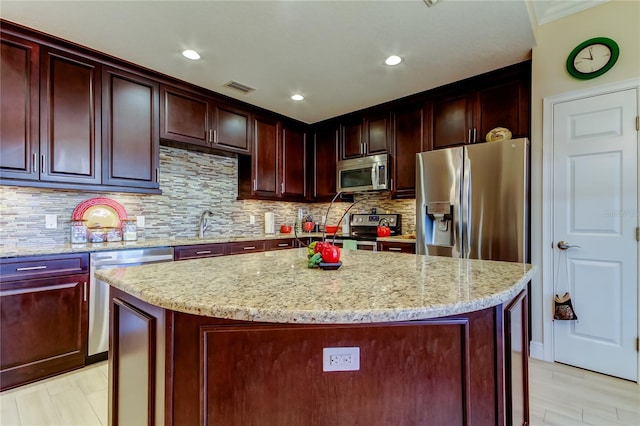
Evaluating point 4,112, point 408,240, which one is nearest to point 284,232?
point 408,240

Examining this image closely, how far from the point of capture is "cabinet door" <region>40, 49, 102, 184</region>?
7.98 feet

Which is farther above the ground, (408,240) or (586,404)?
(408,240)

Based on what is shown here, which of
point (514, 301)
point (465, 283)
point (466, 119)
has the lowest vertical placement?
point (514, 301)

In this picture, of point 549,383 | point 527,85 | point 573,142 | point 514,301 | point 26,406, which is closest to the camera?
point 514,301

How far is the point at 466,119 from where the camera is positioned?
10.5ft

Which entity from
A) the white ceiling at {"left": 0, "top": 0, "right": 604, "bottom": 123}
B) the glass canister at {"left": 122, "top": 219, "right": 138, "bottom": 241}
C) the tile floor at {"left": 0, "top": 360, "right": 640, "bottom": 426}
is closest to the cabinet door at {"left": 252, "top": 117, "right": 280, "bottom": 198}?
the white ceiling at {"left": 0, "top": 0, "right": 604, "bottom": 123}

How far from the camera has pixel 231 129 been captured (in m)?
3.65

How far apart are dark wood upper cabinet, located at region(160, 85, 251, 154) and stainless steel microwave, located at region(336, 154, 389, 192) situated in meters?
1.23

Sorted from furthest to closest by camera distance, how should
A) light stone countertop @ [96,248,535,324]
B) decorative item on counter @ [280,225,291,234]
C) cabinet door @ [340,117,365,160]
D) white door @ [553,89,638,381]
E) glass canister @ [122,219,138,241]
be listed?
decorative item on counter @ [280,225,291,234]
cabinet door @ [340,117,365,160]
glass canister @ [122,219,138,241]
white door @ [553,89,638,381]
light stone countertop @ [96,248,535,324]

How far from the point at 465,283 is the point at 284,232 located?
353 centimetres

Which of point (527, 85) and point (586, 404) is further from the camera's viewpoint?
point (527, 85)

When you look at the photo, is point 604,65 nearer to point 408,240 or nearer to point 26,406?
point 408,240

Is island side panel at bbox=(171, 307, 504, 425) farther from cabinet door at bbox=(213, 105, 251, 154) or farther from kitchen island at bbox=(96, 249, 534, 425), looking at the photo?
cabinet door at bbox=(213, 105, 251, 154)

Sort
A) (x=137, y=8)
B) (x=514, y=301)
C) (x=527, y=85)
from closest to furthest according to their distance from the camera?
(x=514, y=301) → (x=137, y=8) → (x=527, y=85)
